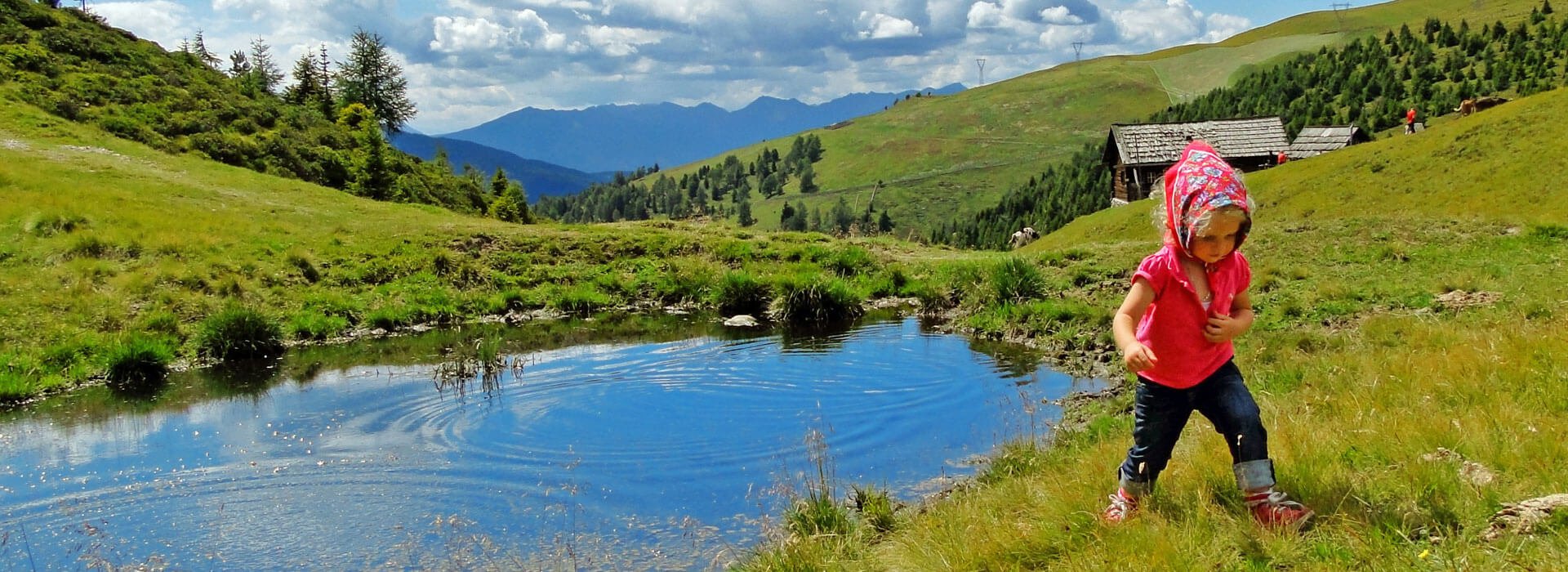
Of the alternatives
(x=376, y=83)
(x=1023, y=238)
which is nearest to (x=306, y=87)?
(x=376, y=83)

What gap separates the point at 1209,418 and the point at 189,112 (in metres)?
51.5

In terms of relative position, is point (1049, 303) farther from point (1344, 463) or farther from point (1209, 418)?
point (1209, 418)

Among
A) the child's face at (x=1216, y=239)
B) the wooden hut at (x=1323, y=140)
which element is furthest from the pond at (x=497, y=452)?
the wooden hut at (x=1323, y=140)

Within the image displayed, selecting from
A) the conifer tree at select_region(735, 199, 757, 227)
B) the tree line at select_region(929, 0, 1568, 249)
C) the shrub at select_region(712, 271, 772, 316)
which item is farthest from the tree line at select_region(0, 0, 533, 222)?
the conifer tree at select_region(735, 199, 757, 227)

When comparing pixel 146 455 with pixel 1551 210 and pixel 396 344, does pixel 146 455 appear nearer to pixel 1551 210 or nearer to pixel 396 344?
pixel 396 344

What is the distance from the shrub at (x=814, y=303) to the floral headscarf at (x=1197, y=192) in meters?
14.5

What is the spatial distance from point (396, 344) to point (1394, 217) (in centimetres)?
2303

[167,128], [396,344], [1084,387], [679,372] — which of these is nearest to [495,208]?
[167,128]

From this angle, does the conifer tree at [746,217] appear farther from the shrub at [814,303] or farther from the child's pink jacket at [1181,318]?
the child's pink jacket at [1181,318]

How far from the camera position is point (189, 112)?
1806 inches

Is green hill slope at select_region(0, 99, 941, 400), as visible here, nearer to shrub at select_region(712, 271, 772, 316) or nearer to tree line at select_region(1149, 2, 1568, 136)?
shrub at select_region(712, 271, 772, 316)

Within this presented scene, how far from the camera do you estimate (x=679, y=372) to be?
15.2 meters

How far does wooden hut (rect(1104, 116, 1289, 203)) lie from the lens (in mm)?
57969

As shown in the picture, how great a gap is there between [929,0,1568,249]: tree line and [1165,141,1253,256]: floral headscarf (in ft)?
254
